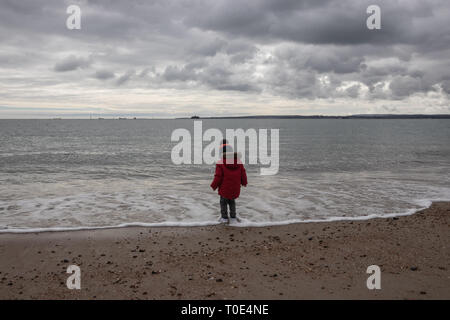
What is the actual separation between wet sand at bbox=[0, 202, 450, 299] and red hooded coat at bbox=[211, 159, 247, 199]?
1.03 m

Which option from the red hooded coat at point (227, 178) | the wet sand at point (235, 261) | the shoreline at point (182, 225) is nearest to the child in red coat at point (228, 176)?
the red hooded coat at point (227, 178)

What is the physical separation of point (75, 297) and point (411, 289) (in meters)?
5.15

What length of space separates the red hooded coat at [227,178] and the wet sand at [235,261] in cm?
103

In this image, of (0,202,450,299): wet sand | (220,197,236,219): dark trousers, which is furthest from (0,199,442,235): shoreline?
→ (220,197,236,219): dark trousers

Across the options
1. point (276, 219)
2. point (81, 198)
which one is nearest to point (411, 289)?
point (276, 219)

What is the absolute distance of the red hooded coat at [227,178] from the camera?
28.0ft

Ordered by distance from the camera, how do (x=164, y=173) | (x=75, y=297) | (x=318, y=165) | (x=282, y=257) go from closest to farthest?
1. (x=75, y=297)
2. (x=282, y=257)
3. (x=164, y=173)
4. (x=318, y=165)

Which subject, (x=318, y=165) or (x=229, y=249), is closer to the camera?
(x=229, y=249)

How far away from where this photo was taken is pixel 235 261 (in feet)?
20.0

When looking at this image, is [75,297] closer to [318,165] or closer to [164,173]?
[164,173]

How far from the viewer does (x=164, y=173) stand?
19359 mm

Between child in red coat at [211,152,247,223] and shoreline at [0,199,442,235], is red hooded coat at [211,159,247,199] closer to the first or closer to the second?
child in red coat at [211,152,247,223]

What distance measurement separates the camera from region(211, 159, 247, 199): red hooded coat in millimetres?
8523

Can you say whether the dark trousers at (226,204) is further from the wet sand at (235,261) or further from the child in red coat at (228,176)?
the wet sand at (235,261)
